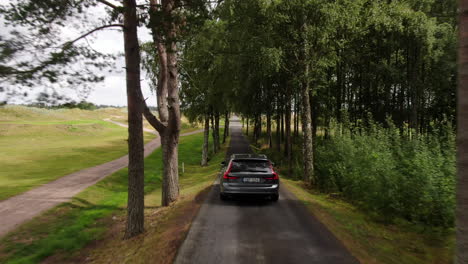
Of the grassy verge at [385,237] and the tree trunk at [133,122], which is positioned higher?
the tree trunk at [133,122]

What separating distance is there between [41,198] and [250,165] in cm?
1147

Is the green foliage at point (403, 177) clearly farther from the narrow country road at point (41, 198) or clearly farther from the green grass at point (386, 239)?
the narrow country road at point (41, 198)

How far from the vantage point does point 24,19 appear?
7.19m

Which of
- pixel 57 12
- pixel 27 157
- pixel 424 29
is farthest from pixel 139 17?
pixel 27 157

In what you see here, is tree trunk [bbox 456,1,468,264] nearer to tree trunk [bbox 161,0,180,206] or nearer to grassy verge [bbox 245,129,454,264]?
grassy verge [bbox 245,129,454,264]

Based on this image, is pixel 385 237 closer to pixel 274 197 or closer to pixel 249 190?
pixel 274 197

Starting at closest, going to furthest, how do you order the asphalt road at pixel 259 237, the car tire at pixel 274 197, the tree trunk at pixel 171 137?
1. the asphalt road at pixel 259 237
2. the car tire at pixel 274 197
3. the tree trunk at pixel 171 137


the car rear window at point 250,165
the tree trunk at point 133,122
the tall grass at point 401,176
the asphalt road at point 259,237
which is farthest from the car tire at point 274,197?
the tree trunk at point 133,122

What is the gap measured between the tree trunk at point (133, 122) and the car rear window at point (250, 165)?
306 cm

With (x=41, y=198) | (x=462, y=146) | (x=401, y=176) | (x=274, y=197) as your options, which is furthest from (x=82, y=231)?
(x=462, y=146)

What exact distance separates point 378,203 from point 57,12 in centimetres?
1040

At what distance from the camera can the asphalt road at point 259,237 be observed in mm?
5820

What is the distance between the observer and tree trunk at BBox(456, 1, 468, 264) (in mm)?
3105

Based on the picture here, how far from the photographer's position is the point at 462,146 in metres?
3.13
